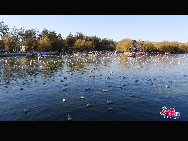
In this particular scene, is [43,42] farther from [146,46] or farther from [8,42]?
[146,46]

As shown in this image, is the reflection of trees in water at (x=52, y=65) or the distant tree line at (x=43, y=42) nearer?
the reflection of trees in water at (x=52, y=65)

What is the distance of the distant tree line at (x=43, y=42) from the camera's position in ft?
320

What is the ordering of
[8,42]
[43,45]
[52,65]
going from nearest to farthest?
[52,65], [8,42], [43,45]

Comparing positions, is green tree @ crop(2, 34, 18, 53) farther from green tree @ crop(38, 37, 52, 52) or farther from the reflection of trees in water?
the reflection of trees in water

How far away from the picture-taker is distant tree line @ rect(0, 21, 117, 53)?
3835 inches

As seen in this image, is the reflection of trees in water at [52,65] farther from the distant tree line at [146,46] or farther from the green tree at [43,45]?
the distant tree line at [146,46]

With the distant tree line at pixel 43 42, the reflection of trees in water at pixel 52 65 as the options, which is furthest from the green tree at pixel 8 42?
the reflection of trees in water at pixel 52 65

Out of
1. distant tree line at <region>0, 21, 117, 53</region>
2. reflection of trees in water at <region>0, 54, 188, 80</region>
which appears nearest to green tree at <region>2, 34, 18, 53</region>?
distant tree line at <region>0, 21, 117, 53</region>

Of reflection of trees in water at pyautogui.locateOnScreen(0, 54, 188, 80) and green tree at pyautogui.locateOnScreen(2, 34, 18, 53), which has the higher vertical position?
green tree at pyautogui.locateOnScreen(2, 34, 18, 53)

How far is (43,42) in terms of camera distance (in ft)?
357

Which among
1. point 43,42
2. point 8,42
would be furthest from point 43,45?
point 8,42
